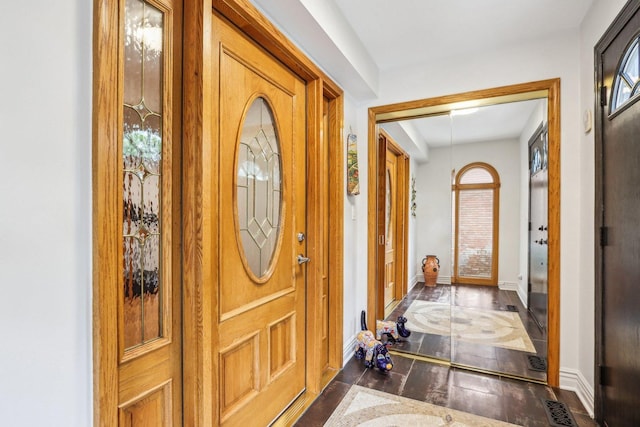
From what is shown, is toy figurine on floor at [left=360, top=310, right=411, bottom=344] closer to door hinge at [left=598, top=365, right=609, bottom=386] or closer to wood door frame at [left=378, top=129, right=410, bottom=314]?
wood door frame at [left=378, top=129, right=410, bottom=314]

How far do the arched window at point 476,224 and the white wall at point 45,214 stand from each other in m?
2.75

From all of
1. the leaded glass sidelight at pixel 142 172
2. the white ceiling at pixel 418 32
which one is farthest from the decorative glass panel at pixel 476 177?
the leaded glass sidelight at pixel 142 172

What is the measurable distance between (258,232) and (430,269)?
1.99 meters

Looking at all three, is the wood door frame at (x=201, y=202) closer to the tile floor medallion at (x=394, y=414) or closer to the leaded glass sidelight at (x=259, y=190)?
the leaded glass sidelight at (x=259, y=190)

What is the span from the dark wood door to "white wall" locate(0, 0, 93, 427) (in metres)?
2.12

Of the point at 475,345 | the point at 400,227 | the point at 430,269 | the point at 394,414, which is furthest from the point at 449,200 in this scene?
the point at 394,414

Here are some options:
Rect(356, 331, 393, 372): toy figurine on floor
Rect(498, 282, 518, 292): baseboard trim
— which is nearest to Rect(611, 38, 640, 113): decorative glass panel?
Rect(498, 282, 518, 292): baseboard trim

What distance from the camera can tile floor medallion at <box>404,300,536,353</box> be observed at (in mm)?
2703

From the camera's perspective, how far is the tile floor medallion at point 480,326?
2.70 metres

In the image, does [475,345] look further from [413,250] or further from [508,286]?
[413,250]

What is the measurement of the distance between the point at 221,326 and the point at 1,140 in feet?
3.28

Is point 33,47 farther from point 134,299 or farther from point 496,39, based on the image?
point 496,39

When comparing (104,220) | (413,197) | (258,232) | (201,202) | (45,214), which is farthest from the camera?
(413,197)

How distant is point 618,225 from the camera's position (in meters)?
1.61
